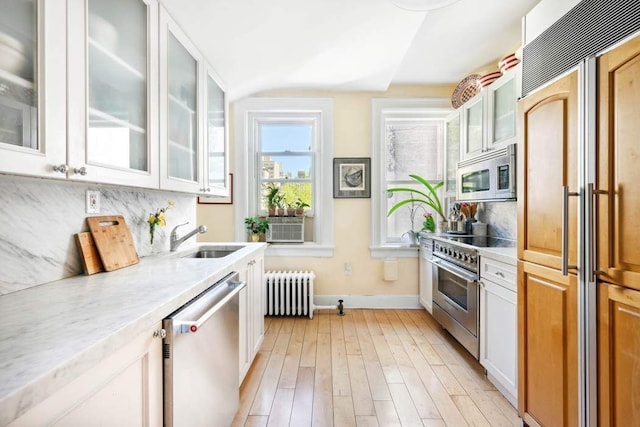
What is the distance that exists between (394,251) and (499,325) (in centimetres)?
166

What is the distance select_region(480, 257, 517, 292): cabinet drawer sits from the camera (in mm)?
1862

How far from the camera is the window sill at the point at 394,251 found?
3594mm

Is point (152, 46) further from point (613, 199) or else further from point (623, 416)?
point (623, 416)

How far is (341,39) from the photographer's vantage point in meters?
2.49

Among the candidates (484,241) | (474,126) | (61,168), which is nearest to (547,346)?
(484,241)

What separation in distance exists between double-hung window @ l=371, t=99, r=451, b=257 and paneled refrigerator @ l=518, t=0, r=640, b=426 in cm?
202

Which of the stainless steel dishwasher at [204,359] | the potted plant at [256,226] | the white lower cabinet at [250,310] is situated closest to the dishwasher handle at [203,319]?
the stainless steel dishwasher at [204,359]

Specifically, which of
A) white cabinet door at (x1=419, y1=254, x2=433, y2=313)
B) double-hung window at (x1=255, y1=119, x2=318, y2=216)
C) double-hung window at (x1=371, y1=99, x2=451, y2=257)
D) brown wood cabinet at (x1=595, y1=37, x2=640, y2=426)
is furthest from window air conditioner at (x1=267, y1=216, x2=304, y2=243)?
brown wood cabinet at (x1=595, y1=37, x2=640, y2=426)

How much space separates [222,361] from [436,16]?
8.95 feet

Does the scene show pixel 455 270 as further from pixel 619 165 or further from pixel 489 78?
pixel 489 78

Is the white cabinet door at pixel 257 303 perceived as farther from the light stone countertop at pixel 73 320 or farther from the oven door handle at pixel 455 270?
the oven door handle at pixel 455 270

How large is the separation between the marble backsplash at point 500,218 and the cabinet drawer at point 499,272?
702mm

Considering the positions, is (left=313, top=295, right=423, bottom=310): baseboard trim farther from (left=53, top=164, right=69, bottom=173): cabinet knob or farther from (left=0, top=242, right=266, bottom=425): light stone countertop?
(left=53, top=164, right=69, bottom=173): cabinet knob

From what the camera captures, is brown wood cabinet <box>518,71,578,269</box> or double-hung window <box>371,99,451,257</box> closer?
brown wood cabinet <box>518,71,578,269</box>
